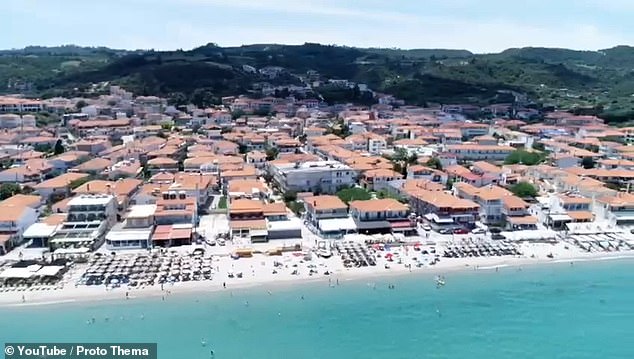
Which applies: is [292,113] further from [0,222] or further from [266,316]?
[266,316]

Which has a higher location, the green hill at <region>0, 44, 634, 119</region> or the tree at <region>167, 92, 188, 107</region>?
the green hill at <region>0, 44, 634, 119</region>

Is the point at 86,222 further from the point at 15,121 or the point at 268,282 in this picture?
the point at 15,121

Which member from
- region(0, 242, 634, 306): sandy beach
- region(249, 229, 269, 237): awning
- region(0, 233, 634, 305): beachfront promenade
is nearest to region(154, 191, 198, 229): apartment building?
region(0, 233, 634, 305): beachfront promenade

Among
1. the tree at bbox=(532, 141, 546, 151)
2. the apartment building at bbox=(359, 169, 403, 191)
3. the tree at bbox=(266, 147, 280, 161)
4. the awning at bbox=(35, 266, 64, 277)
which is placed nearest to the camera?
the awning at bbox=(35, 266, 64, 277)

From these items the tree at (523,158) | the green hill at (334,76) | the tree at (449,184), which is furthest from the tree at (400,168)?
the green hill at (334,76)

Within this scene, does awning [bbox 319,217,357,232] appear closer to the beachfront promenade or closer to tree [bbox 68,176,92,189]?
the beachfront promenade

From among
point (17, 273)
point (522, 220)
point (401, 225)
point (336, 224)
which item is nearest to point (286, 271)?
point (336, 224)
